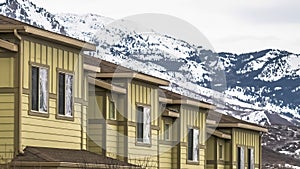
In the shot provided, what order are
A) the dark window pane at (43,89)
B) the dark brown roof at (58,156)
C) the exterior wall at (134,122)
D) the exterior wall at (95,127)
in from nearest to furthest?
the dark brown roof at (58,156), the dark window pane at (43,89), the exterior wall at (95,127), the exterior wall at (134,122)

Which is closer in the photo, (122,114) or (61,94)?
(61,94)

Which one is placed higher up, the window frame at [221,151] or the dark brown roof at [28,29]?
the dark brown roof at [28,29]

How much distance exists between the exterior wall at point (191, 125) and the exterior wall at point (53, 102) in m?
10.7

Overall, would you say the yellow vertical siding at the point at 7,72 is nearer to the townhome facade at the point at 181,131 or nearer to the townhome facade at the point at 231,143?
the townhome facade at the point at 181,131

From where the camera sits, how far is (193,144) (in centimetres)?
4291

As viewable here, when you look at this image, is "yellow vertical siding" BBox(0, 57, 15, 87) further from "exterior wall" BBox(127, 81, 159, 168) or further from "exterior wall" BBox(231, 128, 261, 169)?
"exterior wall" BBox(231, 128, 261, 169)

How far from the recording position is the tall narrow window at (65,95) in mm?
29562

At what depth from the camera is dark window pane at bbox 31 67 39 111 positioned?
28.0m

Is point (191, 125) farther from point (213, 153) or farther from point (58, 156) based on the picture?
point (58, 156)

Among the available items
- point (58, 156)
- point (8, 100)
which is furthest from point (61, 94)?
point (8, 100)

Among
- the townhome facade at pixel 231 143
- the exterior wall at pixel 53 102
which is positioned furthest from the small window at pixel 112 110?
the townhome facade at pixel 231 143

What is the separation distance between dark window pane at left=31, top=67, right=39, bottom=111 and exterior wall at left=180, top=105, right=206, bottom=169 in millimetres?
13713

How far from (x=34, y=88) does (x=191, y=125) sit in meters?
15.1

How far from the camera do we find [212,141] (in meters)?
48.0
